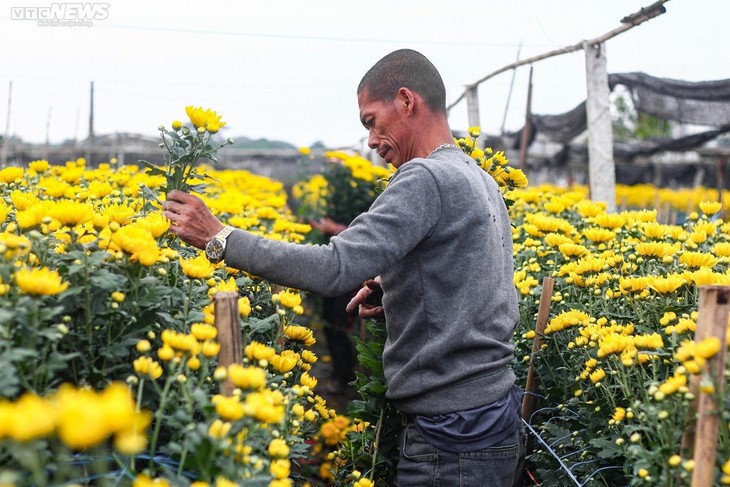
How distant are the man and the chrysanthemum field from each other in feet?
0.65

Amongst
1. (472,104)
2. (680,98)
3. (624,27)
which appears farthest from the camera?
(472,104)

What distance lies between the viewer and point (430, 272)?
2131 mm

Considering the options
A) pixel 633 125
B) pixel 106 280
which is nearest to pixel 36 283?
pixel 106 280

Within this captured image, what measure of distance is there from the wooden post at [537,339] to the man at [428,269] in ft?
1.76

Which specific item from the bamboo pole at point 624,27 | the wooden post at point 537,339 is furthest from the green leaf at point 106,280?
the bamboo pole at point 624,27

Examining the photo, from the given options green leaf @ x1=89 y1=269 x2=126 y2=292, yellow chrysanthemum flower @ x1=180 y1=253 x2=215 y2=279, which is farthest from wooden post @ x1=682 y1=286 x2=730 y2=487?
green leaf @ x1=89 y1=269 x2=126 y2=292

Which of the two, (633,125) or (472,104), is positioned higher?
(633,125)

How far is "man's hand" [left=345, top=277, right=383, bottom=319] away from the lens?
8.92ft

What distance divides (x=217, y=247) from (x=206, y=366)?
49 centimetres

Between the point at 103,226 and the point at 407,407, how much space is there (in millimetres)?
1076

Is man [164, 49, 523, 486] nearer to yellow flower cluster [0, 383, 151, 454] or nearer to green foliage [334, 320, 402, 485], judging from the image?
green foliage [334, 320, 402, 485]

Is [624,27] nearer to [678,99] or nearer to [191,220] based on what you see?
[678,99]

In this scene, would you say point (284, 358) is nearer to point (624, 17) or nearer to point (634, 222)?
point (634, 222)

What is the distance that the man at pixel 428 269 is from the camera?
192cm
